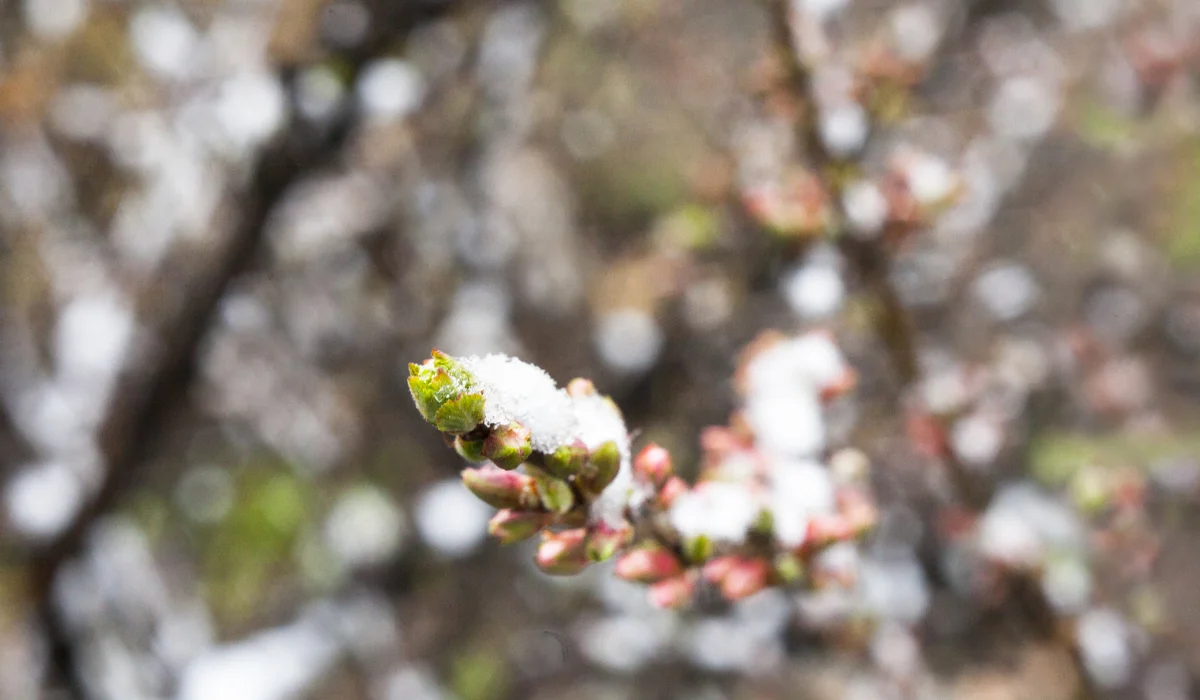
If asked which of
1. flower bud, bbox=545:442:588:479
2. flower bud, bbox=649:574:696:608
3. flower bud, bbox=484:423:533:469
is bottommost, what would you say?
flower bud, bbox=649:574:696:608

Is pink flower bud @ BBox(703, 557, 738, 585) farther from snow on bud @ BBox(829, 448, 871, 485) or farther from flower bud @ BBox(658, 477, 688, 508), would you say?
snow on bud @ BBox(829, 448, 871, 485)

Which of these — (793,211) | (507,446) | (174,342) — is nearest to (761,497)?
(507,446)

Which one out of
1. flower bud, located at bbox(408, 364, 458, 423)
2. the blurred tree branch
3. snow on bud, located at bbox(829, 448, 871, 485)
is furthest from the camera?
the blurred tree branch

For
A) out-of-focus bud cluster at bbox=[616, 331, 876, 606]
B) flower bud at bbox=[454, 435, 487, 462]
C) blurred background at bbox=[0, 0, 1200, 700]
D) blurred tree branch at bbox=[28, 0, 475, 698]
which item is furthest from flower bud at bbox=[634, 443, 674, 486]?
blurred tree branch at bbox=[28, 0, 475, 698]

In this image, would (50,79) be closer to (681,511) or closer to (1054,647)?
(681,511)

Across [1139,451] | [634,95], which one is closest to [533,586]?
[1139,451]

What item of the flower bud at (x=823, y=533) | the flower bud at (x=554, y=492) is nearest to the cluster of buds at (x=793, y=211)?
the flower bud at (x=823, y=533)
